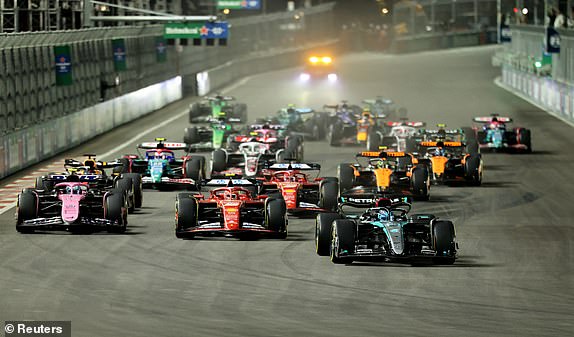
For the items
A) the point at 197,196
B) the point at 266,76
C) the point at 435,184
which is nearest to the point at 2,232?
the point at 197,196

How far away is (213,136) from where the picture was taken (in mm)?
47938

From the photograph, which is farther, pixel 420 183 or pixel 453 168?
pixel 453 168

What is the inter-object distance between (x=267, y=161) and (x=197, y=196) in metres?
10.5

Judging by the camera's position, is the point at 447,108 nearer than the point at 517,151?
No

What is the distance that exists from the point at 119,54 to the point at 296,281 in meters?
40.2

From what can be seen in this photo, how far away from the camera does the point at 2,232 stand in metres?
28.8

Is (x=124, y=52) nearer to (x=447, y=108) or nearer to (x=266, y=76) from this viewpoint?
(x=447, y=108)

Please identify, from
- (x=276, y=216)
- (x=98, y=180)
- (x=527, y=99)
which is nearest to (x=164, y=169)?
(x=98, y=180)

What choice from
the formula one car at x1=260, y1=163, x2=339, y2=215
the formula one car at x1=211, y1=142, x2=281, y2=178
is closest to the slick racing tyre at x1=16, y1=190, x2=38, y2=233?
the formula one car at x1=260, y1=163, x2=339, y2=215

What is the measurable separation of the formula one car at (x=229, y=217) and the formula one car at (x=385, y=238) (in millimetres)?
1772

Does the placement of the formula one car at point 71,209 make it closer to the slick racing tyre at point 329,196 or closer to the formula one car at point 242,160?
the slick racing tyre at point 329,196

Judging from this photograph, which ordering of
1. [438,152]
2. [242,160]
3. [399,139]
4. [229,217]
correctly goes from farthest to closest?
[399,139] → [242,160] → [438,152] → [229,217]

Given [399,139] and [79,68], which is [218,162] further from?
[79,68]

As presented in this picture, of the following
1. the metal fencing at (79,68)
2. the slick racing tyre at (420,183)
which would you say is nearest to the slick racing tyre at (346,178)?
the slick racing tyre at (420,183)
